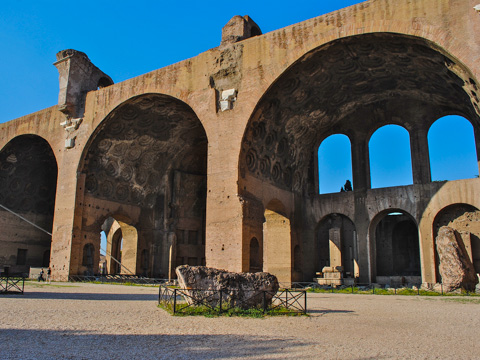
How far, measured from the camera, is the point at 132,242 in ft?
70.2

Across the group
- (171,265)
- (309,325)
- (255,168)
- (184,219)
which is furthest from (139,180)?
(309,325)

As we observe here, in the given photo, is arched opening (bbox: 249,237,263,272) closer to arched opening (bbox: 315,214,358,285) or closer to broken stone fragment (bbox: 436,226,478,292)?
arched opening (bbox: 315,214,358,285)

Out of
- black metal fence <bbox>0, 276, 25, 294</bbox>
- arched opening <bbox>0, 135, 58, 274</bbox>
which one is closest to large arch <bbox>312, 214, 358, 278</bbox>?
black metal fence <bbox>0, 276, 25, 294</bbox>

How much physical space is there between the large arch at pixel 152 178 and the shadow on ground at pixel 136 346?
12.7 metres

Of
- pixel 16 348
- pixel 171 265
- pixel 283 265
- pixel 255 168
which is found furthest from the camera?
pixel 171 265

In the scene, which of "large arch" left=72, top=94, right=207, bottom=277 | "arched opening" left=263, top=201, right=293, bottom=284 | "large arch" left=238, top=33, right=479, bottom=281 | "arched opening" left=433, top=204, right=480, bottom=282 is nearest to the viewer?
"large arch" left=238, top=33, right=479, bottom=281

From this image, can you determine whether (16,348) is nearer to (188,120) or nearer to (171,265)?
(188,120)

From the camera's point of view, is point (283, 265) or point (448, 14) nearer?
point (448, 14)

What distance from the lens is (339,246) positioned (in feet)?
62.0

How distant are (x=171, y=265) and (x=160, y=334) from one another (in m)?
15.7

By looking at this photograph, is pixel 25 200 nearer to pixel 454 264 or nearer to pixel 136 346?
pixel 454 264

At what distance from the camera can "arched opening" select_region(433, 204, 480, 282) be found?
15.8 m

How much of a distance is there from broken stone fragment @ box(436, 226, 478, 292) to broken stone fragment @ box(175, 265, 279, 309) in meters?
8.76

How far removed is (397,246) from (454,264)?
876 cm
